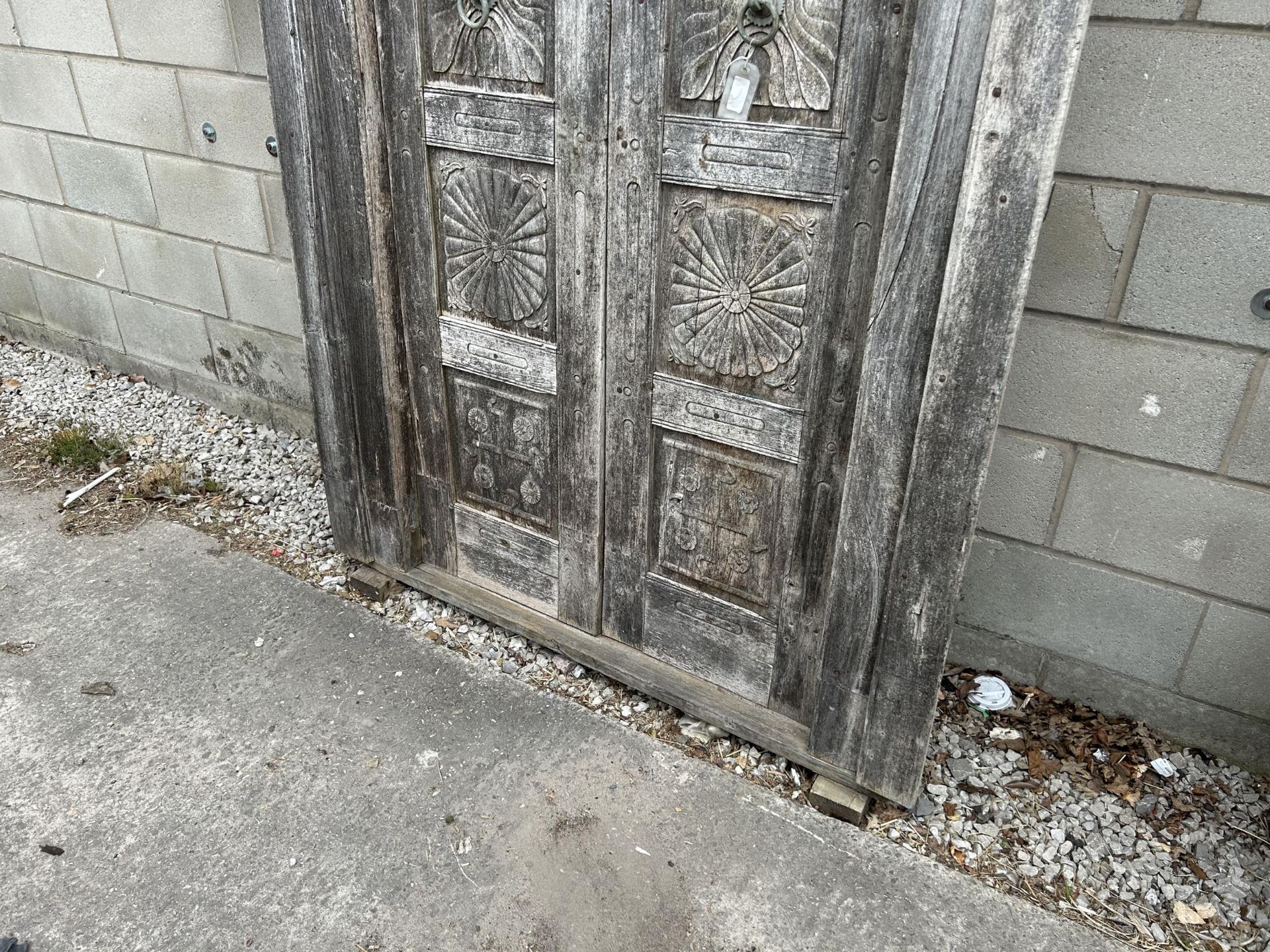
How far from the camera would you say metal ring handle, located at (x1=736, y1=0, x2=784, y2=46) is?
1848 millimetres

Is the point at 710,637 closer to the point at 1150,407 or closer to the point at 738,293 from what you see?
the point at 738,293

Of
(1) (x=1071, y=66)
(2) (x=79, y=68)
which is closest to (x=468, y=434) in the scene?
(1) (x=1071, y=66)

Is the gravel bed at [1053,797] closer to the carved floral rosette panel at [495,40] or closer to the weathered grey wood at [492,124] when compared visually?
the weathered grey wood at [492,124]

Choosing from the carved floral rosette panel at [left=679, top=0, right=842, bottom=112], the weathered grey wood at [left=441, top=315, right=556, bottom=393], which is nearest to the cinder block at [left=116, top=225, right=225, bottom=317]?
the weathered grey wood at [left=441, top=315, right=556, bottom=393]

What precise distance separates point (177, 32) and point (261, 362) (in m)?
1.43

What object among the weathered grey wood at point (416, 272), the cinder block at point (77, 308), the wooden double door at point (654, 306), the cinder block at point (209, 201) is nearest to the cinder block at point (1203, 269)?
the wooden double door at point (654, 306)

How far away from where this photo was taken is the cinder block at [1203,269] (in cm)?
206

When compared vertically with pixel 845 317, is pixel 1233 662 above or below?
below

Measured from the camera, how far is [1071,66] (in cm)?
153

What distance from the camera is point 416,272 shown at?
2674 millimetres

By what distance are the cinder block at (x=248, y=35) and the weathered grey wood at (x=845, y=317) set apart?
264 centimetres

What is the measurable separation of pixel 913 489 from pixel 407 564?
1910 mm

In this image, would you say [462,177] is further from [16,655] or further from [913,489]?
[16,655]

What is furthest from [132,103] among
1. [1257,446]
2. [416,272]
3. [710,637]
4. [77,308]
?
[1257,446]
